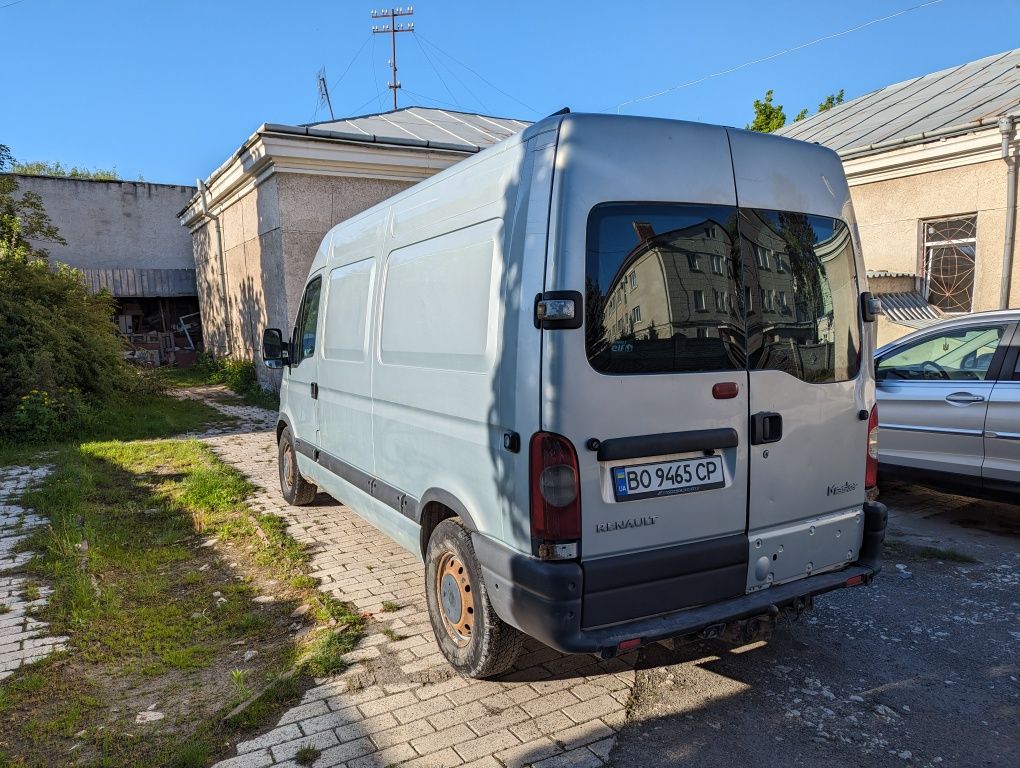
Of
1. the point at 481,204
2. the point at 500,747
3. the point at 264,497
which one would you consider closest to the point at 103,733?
the point at 500,747

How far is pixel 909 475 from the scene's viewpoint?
20.7ft

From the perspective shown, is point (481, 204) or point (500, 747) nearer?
point (500, 747)

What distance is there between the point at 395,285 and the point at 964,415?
4.75 meters

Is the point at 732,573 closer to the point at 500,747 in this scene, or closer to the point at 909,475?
the point at 500,747

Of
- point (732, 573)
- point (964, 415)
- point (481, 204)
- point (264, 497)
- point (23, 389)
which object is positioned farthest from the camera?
point (23, 389)

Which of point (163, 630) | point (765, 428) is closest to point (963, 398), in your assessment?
point (765, 428)

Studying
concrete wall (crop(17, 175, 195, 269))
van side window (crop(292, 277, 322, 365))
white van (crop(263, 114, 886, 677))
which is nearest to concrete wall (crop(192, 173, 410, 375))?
van side window (crop(292, 277, 322, 365))

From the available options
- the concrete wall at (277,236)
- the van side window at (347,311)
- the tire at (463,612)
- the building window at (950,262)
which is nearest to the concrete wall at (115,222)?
the concrete wall at (277,236)

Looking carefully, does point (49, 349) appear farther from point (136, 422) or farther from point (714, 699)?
point (714, 699)

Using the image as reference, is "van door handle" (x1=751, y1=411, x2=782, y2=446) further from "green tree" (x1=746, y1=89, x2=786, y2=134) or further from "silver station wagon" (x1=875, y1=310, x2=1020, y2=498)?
"green tree" (x1=746, y1=89, x2=786, y2=134)

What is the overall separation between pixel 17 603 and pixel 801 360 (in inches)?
199

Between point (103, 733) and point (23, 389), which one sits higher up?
point (23, 389)

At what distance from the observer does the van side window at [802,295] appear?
3301 mm

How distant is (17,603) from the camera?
4.71 m
